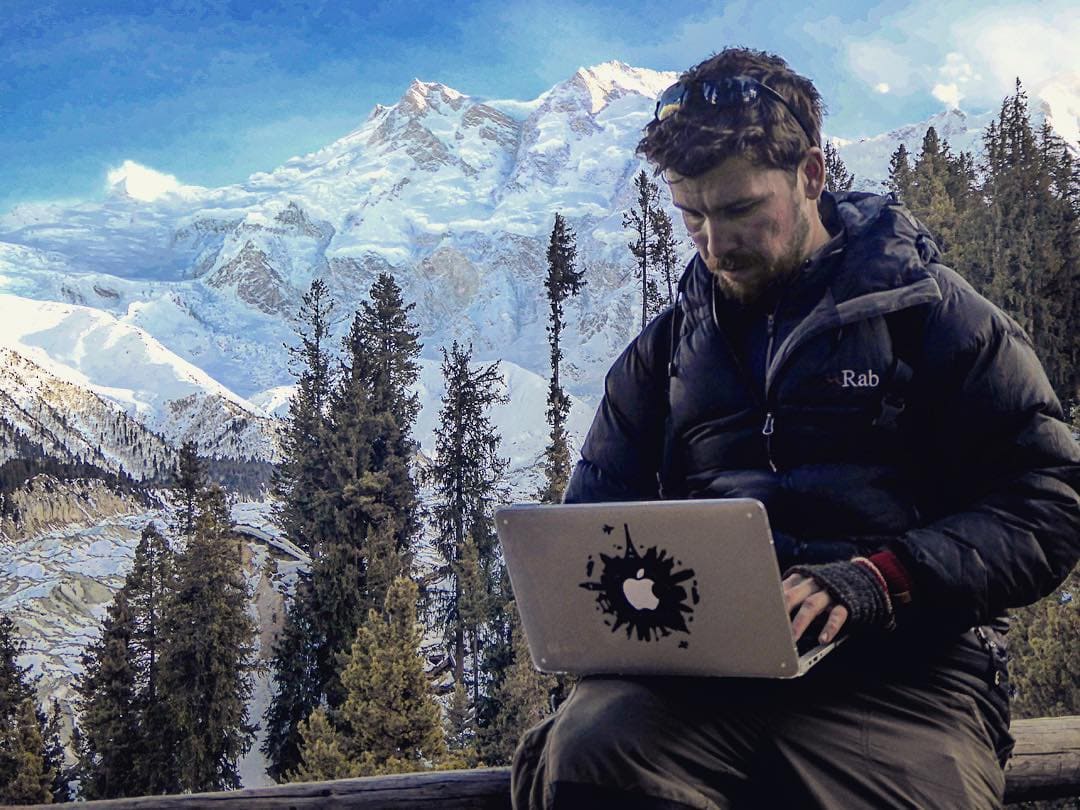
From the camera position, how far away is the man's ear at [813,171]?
257 centimetres

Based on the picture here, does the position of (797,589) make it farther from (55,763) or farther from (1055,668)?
(55,763)

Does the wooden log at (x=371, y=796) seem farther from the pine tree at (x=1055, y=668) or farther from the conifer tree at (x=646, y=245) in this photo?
the conifer tree at (x=646, y=245)

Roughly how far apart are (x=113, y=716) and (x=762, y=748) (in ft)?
91.8

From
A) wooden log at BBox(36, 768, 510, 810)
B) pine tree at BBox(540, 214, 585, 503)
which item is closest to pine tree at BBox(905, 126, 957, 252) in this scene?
pine tree at BBox(540, 214, 585, 503)

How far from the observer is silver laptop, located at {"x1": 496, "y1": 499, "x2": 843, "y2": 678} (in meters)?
1.82

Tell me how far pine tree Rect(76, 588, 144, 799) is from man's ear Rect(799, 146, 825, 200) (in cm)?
2751

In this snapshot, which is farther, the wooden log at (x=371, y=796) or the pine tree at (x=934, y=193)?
the pine tree at (x=934, y=193)

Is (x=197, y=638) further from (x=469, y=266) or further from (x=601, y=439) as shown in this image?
(x=469, y=266)

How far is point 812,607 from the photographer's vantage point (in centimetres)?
203

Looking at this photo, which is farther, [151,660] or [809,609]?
[151,660]

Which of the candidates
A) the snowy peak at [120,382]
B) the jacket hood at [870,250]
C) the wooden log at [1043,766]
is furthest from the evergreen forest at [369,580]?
the snowy peak at [120,382]

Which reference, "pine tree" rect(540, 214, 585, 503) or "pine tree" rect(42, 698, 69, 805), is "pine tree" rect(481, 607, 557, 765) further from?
"pine tree" rect(42, 698, 69, 805)

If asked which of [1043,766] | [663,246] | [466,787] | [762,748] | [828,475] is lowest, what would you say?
[1043,766]

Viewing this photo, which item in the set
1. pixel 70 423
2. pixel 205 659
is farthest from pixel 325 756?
pixel 70 423
